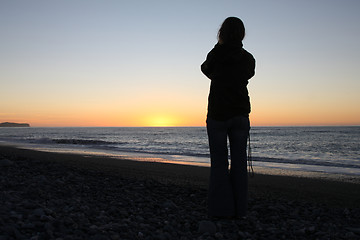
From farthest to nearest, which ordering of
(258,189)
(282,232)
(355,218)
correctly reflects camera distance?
(258,189) → (355,218) → (282,232)

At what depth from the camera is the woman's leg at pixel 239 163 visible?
3.47 meters

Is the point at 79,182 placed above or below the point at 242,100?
below

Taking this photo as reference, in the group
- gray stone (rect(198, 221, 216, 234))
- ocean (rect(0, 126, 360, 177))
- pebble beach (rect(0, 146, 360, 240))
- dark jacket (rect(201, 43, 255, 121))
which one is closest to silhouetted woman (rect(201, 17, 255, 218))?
dark jacket (rect(201, 43, 255, 121))

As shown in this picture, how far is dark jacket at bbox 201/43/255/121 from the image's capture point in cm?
341

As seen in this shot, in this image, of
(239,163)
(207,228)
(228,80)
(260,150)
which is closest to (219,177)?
(239,163)

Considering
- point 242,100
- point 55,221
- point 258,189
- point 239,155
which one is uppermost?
point 242,100

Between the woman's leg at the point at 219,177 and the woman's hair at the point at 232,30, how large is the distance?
3.22 ft

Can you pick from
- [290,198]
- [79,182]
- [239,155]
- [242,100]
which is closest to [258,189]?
[290,198]

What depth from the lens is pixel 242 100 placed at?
345 cm

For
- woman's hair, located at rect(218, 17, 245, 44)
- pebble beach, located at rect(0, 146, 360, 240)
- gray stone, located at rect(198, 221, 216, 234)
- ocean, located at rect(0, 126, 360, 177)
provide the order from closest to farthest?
pebble beach, located at rect(0, 146, 360, 240) → gray stone, located at rect(198, 221, 216, 234) → woman's hair, located at rect(218, 17, 245, 44) → ocean, located at rect(0, 126, 360, 177)

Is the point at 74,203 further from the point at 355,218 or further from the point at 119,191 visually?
the point at 355,218

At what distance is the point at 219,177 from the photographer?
3492mm

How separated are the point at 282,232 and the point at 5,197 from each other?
3144 mm

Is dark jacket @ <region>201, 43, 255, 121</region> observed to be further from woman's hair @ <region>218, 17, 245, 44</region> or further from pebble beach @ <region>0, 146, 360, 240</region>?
pebble beach @ <region>0, 146, 360, 240</region>
